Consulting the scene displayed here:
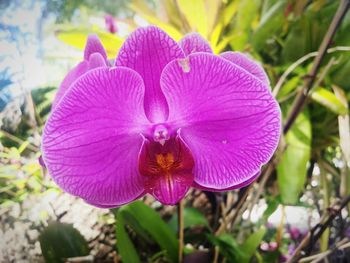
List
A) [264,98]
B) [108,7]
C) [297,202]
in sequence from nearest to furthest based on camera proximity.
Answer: [264,98] < [297,202] < [108,7]

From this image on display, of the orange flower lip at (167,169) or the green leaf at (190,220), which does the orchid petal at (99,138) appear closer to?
the orange flower lip at (167,169)

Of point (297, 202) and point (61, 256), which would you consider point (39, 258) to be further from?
point (297, 202)

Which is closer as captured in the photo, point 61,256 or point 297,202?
point 61,256

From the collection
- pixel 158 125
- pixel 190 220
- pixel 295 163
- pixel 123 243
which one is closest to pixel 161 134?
pixel 158 125

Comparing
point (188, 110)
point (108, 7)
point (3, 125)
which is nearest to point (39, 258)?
point (3, 125)

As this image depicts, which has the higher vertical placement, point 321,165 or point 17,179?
point 17,179

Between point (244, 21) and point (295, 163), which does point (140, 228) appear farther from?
point (244, 21)

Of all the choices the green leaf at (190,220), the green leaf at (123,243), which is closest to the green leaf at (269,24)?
the green leaf at (190,220)
